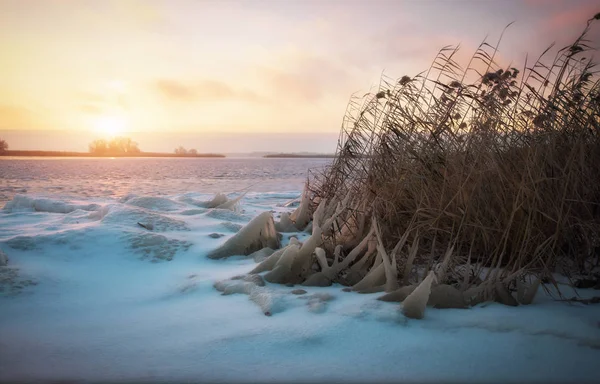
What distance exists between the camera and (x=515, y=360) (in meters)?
1.16

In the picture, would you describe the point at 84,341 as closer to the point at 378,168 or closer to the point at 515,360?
the point at 515,360

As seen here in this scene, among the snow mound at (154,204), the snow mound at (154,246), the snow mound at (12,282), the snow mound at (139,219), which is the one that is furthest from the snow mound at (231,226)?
the snow mound at (12,282)

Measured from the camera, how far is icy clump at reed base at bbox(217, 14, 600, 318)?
1.72m

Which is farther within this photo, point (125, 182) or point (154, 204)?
point (125, 182)

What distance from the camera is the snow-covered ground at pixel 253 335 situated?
3.67 feet

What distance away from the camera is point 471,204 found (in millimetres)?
1941

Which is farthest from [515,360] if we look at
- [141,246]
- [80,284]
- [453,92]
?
[141,246]

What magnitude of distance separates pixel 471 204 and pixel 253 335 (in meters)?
1.37

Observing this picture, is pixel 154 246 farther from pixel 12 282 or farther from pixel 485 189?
pixel 485 189

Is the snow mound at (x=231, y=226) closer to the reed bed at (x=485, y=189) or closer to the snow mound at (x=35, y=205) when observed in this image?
the reed bed at (x=485, y=189)

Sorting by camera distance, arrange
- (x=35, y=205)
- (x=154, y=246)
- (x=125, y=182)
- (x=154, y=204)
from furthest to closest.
Result: (x=125, y=182) → (x=154, y=204) → (x=35, y=205) → (x=154, y=246)

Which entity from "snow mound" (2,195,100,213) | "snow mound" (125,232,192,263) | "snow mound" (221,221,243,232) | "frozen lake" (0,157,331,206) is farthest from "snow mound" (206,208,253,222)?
"snow mound" (2,195,100,213)

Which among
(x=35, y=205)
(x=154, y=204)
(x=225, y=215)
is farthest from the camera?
(x=154, y=204)

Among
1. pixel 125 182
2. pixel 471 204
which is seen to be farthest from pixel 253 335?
pixel 125 182
